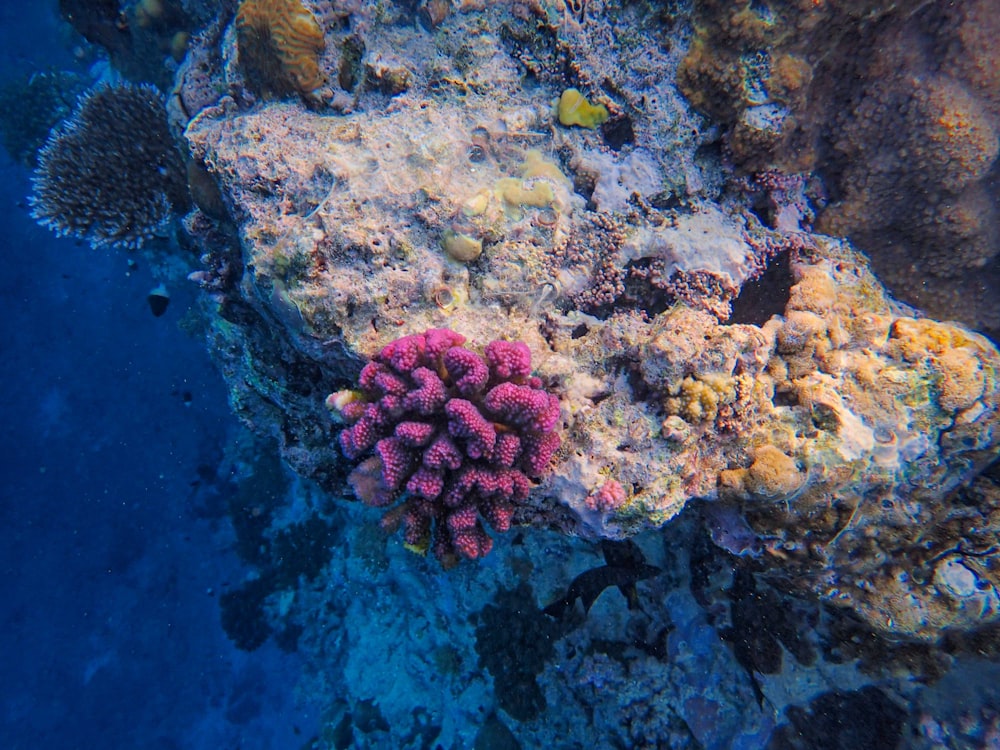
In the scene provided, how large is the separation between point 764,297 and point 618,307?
3.52 feet

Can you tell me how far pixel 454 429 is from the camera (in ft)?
9.22

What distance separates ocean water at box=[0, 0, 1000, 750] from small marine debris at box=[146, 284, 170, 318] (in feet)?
0.42

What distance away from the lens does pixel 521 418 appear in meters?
2.87

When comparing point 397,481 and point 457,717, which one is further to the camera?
point 457,717

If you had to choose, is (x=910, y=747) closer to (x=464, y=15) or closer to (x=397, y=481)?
(x=397, y=481)

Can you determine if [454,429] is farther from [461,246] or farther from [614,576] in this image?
[614,576]

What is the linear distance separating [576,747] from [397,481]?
474cm

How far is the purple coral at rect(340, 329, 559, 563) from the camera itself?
2.83 meters

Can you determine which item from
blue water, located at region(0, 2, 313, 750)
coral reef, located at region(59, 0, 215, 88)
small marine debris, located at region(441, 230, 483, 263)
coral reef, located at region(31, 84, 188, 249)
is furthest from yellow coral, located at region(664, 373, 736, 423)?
blue water, located at region(0, 2, 313, 750)

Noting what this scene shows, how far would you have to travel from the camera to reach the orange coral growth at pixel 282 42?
12.8 ft

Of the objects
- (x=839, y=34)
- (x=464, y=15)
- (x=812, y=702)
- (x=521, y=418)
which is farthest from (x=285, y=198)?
(x=812, y=702)

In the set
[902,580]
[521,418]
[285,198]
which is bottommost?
[902,580]

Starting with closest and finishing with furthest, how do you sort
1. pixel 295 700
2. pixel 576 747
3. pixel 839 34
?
pixel 839 34, pixel 576 747, pixel 295 700

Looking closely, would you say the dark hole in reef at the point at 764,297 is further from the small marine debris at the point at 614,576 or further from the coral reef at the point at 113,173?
the coral reef at the point at 113,173
